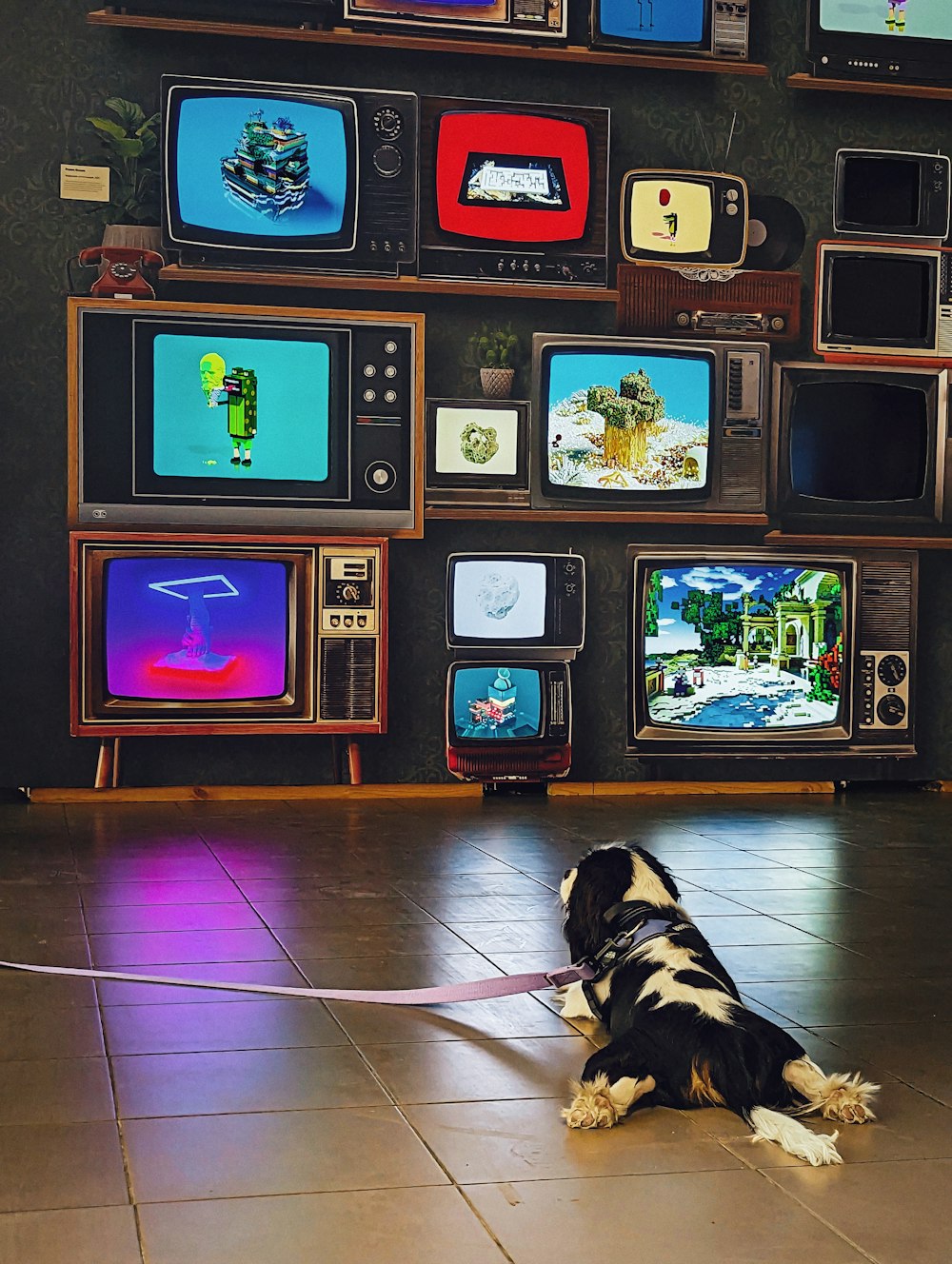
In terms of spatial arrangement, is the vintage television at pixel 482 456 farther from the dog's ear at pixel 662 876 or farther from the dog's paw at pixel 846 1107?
the dog's paw at pixel 846 1107

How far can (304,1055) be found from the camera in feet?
6.60

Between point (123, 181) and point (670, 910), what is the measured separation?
A: 11.4 ft

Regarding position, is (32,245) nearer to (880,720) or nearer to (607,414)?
(607,414)

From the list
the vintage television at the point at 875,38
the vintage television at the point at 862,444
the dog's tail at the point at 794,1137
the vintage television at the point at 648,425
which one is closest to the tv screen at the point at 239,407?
the vintage television at the point at 648,425

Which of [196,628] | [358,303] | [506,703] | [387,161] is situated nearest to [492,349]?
[358,303]

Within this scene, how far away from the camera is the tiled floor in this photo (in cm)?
144

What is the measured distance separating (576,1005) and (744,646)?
2.87m

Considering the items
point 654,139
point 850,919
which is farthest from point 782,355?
point 850,919

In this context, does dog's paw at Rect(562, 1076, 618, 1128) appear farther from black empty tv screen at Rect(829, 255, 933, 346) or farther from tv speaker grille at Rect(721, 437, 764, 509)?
black empty tv screen at Rect(829, 255, 933, 346)

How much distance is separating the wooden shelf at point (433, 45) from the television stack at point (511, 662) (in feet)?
5.41

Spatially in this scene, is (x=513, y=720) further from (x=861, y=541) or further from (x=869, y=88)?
(x=869, y=88)

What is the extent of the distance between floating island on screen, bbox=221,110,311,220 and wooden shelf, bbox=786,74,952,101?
1791 mm

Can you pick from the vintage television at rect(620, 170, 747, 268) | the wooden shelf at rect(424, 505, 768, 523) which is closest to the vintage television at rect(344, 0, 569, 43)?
the vintage television at rect(620, 170, 747, 268)

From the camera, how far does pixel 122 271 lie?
454 cm
